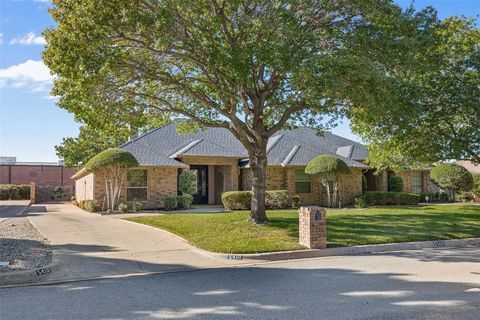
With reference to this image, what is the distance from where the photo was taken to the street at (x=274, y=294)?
20.5 ft

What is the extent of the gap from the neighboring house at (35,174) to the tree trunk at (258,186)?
38.4 meters

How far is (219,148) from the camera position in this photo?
2658cm

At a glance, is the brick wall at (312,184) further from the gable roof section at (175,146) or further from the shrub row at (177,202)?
the shrub row at (177,202)

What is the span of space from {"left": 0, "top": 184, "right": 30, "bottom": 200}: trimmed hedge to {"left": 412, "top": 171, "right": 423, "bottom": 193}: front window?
33653mm

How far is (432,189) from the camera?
32.2 metres

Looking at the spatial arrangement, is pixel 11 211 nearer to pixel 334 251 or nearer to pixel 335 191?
pixel 335 191

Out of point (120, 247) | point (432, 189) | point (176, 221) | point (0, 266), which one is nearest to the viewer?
point (0, 266)

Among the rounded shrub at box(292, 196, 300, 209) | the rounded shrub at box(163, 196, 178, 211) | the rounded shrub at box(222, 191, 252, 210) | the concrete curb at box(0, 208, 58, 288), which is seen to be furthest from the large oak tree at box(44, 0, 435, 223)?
the rounded shrub at box(292, 196, 300, 209)

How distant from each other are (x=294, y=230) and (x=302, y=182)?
13625mm

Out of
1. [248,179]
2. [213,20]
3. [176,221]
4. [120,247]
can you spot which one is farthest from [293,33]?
[248,179]

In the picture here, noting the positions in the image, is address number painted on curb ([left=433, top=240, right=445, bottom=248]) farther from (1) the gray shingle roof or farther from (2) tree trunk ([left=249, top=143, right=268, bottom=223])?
(1) the gray shingle roof

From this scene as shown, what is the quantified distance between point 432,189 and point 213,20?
83.8 feet

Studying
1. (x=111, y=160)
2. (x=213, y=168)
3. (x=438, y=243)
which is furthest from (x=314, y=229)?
(x=213, y=168)

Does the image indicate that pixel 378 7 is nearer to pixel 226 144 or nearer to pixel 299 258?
pixel 299 258
